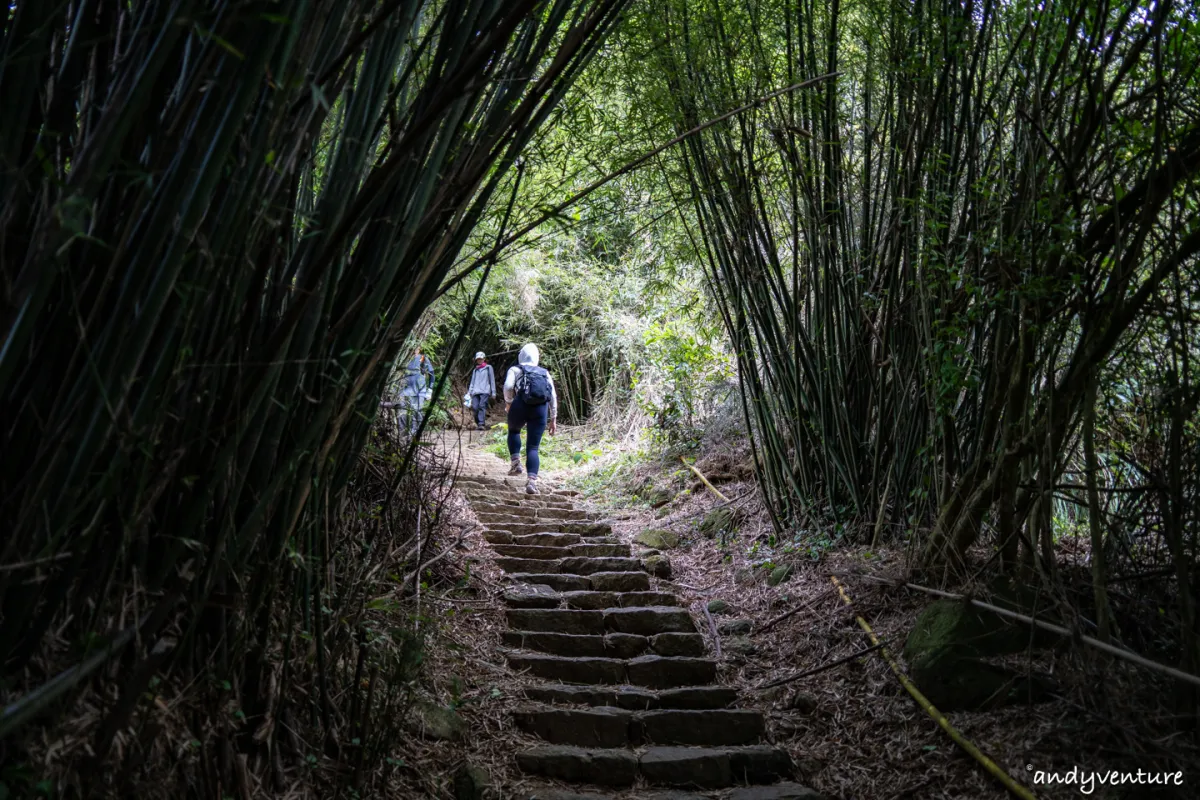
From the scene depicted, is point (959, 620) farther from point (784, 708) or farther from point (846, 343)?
point (846, 343)

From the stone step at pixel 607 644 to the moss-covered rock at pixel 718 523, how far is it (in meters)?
Result: 1.35

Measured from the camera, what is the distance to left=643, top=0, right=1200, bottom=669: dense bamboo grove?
6.35 ft

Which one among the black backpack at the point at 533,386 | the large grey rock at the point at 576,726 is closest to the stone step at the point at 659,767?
the large grey rock at the point at 576,726

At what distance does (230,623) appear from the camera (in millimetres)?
1294

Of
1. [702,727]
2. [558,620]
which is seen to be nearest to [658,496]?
[558,620]

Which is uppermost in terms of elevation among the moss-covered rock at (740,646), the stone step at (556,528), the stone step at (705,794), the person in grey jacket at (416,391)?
the person in grey jacket at (416,391)

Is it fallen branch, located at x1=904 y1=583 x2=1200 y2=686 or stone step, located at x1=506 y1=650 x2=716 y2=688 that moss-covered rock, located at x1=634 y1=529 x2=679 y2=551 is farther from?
fallen branch, located at x1=904 y1=583 x2=1200 y2=686

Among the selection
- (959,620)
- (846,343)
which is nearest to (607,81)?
(846,343)

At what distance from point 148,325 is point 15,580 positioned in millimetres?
356

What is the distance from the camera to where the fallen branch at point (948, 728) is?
1.95m

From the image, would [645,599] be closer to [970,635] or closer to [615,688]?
[615,688]

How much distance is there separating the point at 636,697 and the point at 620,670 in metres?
0.23

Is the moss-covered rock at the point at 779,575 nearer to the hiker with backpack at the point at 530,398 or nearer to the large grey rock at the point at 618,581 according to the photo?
the large grey rock at the point at 618,581

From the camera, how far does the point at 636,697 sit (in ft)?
8.98
